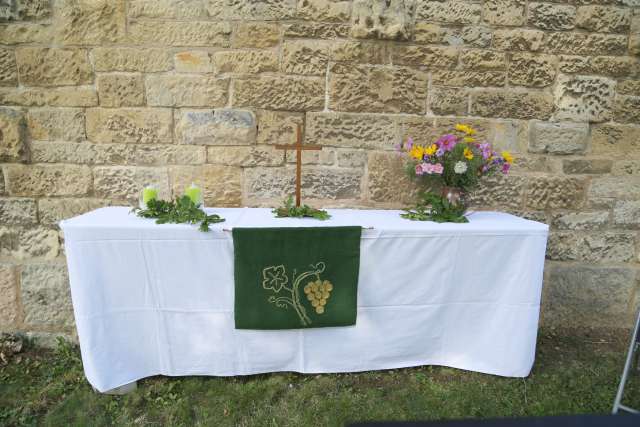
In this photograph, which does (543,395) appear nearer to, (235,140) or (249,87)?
(235,140)

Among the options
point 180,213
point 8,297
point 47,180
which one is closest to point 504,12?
point 180,213

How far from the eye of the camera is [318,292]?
1.94 meters

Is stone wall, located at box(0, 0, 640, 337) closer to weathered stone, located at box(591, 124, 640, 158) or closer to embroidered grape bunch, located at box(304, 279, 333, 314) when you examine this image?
weathered stone, located at box(591, 124, 640, 158)

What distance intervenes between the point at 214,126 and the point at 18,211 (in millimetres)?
1406

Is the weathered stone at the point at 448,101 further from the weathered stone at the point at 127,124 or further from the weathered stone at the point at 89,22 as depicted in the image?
the weathered stone at the point at 89,22

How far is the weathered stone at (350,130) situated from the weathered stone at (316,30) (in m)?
0.50

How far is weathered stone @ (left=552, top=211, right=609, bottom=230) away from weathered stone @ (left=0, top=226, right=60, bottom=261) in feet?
11.4

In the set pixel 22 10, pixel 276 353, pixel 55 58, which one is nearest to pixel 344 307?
pixel 276 353

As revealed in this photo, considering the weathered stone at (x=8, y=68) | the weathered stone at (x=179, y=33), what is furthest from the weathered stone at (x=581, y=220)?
the weathered stone at (x=8, y=68)

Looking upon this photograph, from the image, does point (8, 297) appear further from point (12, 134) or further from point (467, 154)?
point (467, 154)

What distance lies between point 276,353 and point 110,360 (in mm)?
893

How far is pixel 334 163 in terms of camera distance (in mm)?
2426

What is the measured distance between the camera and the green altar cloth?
188 centimetres

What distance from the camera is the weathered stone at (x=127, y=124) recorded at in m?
2.31
